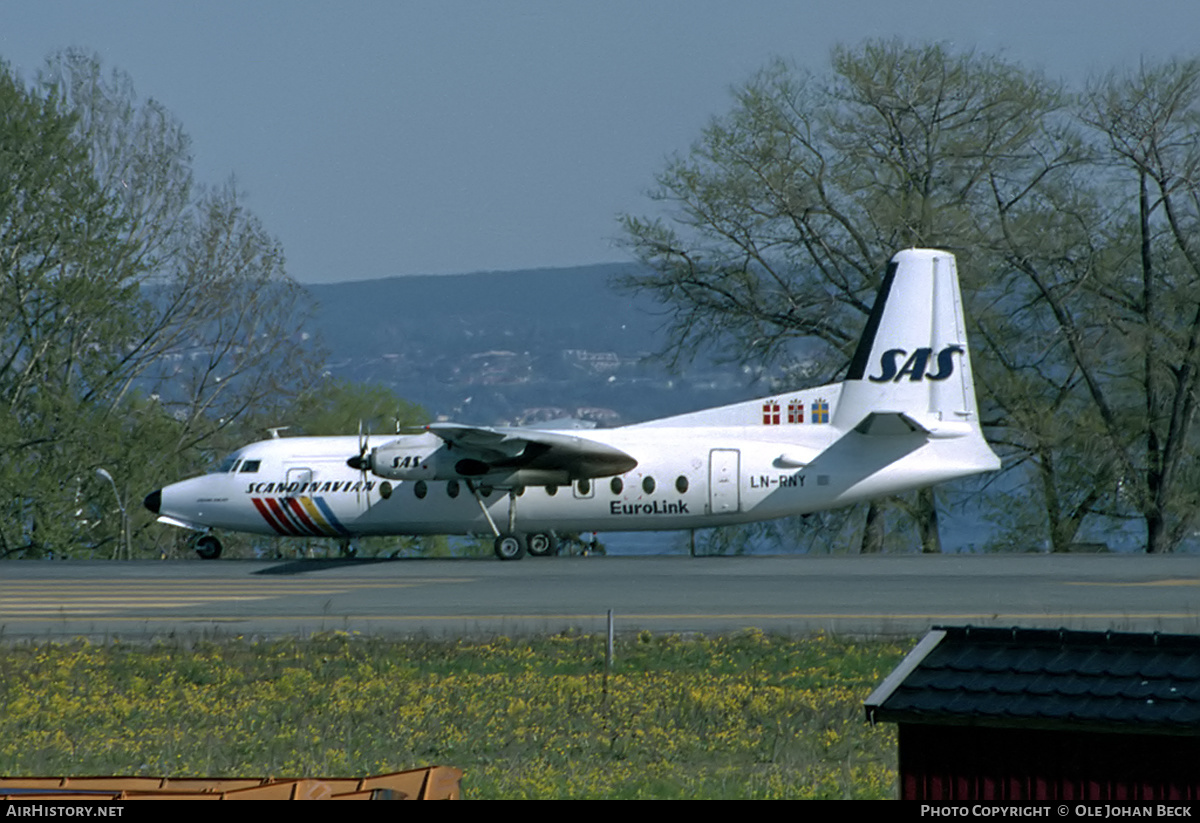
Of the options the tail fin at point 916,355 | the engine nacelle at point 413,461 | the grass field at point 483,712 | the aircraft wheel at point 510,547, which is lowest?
the grass field at point 483,712

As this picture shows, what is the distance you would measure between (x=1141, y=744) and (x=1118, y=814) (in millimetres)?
898

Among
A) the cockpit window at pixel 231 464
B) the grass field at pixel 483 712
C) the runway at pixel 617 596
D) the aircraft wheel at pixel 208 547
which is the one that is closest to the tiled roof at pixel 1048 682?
the grass field at pixel 483 712

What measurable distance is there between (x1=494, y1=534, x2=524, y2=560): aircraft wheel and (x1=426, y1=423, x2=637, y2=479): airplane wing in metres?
1.75

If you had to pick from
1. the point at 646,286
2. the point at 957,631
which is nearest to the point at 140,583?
the point at 646,286

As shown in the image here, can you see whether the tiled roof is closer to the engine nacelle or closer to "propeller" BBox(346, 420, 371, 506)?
the engine nacelle

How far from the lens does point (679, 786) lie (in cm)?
1226

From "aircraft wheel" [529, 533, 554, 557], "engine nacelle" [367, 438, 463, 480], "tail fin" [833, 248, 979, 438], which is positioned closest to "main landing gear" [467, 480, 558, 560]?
"aircraft wheel" [529, 533, 554, 557]

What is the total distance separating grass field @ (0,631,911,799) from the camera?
12.9 meters

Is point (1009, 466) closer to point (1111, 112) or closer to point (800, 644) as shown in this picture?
point (1111, 112)

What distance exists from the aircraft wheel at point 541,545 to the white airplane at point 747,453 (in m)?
0.48

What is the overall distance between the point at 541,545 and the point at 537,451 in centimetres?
342

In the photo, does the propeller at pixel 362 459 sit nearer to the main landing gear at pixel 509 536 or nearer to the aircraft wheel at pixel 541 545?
the main landing gear at pixel 509 536

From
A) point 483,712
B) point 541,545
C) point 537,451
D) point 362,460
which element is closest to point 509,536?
point 541,545

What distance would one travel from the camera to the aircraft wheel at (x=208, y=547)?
35.8m
